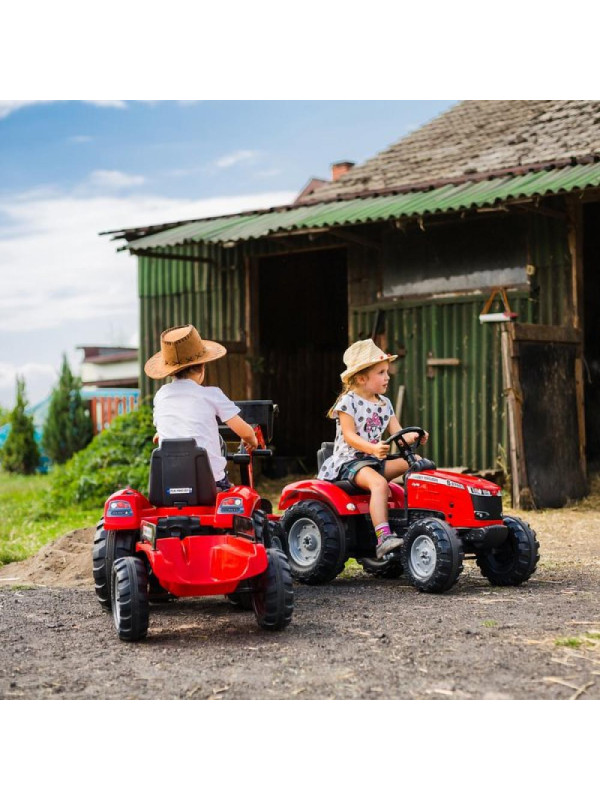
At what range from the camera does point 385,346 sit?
1225 centimetres

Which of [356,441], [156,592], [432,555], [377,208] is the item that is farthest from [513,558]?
[377,208]

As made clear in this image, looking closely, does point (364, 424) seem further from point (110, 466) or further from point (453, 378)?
point (110, 466)

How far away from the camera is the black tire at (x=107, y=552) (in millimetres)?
5246

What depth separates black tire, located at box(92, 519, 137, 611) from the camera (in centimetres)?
525

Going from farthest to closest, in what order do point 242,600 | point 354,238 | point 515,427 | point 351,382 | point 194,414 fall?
1. point 354,238
2. point 515,427
3. point 351,382
4. point 242,600
5. point 194,414

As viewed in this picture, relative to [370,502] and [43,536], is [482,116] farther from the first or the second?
[370,502]

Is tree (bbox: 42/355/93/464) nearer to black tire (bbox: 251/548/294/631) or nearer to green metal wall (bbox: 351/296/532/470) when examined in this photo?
green metal wall (bbox: 351/296/532/470)

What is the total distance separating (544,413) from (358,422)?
4.64 metres

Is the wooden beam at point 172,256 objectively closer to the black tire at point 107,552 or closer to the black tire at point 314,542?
the black tire at point 314,542

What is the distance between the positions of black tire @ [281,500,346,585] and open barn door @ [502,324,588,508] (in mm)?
4078

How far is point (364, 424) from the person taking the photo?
6.30 m

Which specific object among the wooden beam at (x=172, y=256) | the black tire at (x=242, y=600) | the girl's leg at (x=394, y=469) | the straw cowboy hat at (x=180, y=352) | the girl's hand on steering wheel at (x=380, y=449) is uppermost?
the wooden beam at (x=172, y=256)

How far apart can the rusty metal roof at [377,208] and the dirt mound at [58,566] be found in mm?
4884

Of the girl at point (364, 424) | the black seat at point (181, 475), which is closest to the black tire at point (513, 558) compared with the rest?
the girl at point (364, 424)
